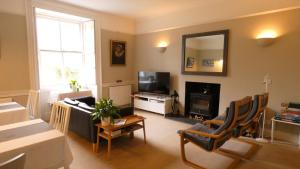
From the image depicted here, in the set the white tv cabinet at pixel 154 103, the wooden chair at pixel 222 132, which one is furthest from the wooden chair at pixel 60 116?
the white tv cabinet at pixel 154 103

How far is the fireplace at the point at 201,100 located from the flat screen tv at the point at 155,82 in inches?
23.0

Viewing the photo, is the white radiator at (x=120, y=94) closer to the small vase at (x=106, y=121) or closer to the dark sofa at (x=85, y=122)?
the dark sofa at (x=85, y=122)

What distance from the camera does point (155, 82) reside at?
16.9 ft

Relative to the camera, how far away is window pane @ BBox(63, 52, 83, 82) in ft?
16.3

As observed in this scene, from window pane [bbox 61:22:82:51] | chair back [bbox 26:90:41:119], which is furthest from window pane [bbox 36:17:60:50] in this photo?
chair back [bbox 26:90:41:119]

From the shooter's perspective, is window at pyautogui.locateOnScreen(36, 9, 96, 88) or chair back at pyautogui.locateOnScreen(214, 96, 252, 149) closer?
chair back at pyautogui.locateOnScreen(214, 96, 252, 149)

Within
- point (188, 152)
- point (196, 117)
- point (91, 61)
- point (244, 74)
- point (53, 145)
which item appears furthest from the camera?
point (91, 61)

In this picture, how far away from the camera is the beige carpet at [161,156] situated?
252 centimetres

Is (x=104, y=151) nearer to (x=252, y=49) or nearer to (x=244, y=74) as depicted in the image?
(x=244, y=74)

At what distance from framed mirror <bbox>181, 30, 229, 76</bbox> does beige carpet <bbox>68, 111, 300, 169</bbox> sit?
1789mm

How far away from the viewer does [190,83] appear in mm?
4770

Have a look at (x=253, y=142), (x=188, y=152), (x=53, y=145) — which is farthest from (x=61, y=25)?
(x=253, y=142)

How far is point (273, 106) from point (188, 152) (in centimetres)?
205

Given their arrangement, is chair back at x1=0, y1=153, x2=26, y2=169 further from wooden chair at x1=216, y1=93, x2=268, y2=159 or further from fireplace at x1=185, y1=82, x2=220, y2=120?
fireplace at x1=185, y1=82, x2=220, y2=120
